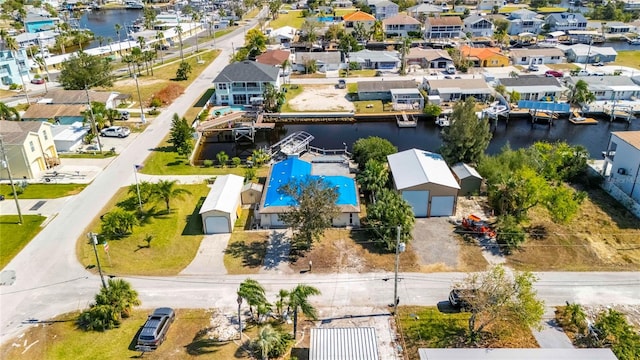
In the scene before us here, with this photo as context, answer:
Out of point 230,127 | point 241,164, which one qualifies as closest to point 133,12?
point 230,127

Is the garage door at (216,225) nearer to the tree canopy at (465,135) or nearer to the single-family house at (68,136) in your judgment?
the tree canopy at (465,135)

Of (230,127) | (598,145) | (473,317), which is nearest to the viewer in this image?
(473,317)

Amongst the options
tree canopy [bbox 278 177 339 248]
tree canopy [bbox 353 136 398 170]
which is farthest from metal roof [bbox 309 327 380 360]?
tree canopy [bbox 353 136 398 170]

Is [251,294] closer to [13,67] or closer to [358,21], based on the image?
[13,67]

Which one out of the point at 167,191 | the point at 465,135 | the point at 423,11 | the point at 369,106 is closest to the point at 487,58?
the point at 369,106

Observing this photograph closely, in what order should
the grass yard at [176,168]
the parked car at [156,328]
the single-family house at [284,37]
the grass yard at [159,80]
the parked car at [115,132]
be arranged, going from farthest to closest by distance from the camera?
the single-family house at [284,37] < the grass yard at [159,80] < the parked car at [115,132] < the grass yard at [176,168] < the parked car at [156,328]

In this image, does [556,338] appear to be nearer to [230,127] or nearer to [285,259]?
[285,259]

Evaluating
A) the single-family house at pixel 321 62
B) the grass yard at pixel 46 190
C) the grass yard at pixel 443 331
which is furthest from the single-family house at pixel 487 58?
the grass yard at pixel 46 190
